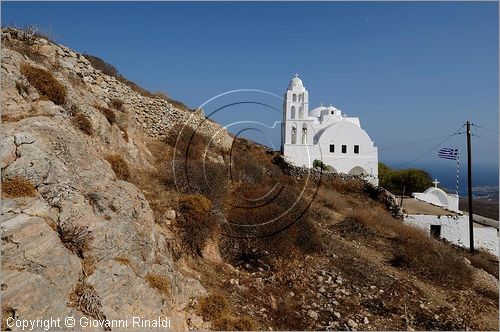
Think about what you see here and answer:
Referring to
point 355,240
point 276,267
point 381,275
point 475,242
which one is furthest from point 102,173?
point 475,242

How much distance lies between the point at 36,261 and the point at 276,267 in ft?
18.5

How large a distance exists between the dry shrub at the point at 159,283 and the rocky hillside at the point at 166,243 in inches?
1.0

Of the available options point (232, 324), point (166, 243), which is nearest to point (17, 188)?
point (166, 243)

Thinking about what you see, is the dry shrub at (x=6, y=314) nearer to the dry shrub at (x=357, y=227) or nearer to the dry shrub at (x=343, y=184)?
the dry shrub at (x=357, y=227)

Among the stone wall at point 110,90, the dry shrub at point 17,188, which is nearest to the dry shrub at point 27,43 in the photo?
the stone wall at point 110,90

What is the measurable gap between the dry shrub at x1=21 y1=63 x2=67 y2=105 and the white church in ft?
70.9

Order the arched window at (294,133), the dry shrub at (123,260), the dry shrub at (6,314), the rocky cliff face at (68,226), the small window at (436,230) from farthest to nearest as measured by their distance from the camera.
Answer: the arched window at (294,133) → the small window at (436,230) → the dry shrub at (123,260) → the rocky cliff face at (68,226) → the dry shrub at (6,314)

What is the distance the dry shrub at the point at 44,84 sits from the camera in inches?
364

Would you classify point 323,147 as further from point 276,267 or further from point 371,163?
point 276,267

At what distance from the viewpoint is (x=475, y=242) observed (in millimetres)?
19438

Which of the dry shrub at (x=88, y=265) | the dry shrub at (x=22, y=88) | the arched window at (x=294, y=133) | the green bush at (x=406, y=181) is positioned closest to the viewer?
the dry shrub at (x=88, y=265)

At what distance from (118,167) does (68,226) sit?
352 centimetres

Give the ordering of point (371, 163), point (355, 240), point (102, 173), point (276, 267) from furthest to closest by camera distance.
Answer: point (371, 163) < point (355, 240) < point (276, 267) < point (102, 173)

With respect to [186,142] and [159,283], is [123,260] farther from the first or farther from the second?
[186,142]
